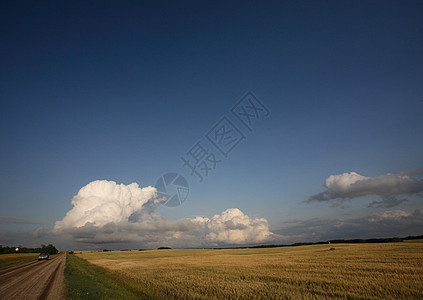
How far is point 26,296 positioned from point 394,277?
75.5ft

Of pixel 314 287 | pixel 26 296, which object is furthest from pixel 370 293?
pixel 26 296

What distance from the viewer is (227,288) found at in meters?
15.0

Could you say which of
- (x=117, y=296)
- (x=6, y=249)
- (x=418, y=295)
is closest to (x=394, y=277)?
(x=418, y=295)

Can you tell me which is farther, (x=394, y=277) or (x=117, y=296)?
(x=394, y=277)

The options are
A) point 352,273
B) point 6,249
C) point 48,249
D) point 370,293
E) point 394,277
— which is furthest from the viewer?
point 48,249

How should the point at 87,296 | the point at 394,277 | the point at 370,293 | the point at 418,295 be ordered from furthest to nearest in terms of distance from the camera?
the point at 394,277 → the point at 87,296 → the point at 370,293 → the point at 418,295

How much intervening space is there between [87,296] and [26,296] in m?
3.76

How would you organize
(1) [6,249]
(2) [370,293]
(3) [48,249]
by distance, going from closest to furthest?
1. (2) [370,293]
2. (1) [6,249]
3. (3) [48,249]

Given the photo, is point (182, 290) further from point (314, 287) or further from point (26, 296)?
point (26, 296)

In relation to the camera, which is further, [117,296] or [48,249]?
[48,249]

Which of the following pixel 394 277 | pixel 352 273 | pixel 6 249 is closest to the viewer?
pixel 394 277

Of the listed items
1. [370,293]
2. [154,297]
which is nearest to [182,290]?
[154,297]

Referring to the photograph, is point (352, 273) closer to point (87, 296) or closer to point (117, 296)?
point (117, 296)

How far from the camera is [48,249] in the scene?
181 metres
